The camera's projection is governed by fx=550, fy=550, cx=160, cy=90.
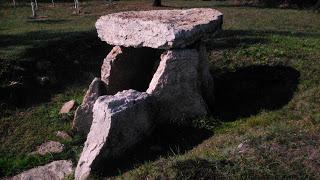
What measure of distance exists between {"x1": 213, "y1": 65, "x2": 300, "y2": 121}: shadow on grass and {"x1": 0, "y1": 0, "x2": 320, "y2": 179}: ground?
0.9 inches

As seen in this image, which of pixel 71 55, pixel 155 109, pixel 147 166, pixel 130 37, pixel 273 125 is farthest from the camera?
pixel 71 55

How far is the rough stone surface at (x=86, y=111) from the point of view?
13.0m

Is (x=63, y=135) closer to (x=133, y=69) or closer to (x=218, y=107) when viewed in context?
(x=133, y=69)

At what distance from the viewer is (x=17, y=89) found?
14852 mm

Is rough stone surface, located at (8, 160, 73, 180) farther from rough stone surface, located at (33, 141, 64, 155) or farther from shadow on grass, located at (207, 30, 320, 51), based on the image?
shadow on grass, located at (207, 30, 320, 51)

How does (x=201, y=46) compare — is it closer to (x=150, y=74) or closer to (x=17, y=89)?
(x=150, y=74)

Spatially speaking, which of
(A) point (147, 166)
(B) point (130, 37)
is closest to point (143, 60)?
(B) point (130, 37)

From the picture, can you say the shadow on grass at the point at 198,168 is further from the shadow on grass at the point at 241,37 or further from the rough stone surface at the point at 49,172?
the shadow on grass at the point at 241,37

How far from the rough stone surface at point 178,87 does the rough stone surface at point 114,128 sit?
31.5 inches

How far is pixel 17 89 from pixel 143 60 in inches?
139

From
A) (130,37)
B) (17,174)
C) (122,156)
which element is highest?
(130,37)

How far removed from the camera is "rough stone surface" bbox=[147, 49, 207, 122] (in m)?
12.1

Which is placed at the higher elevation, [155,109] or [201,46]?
[201,46]

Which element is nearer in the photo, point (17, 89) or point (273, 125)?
point (273, 125)
